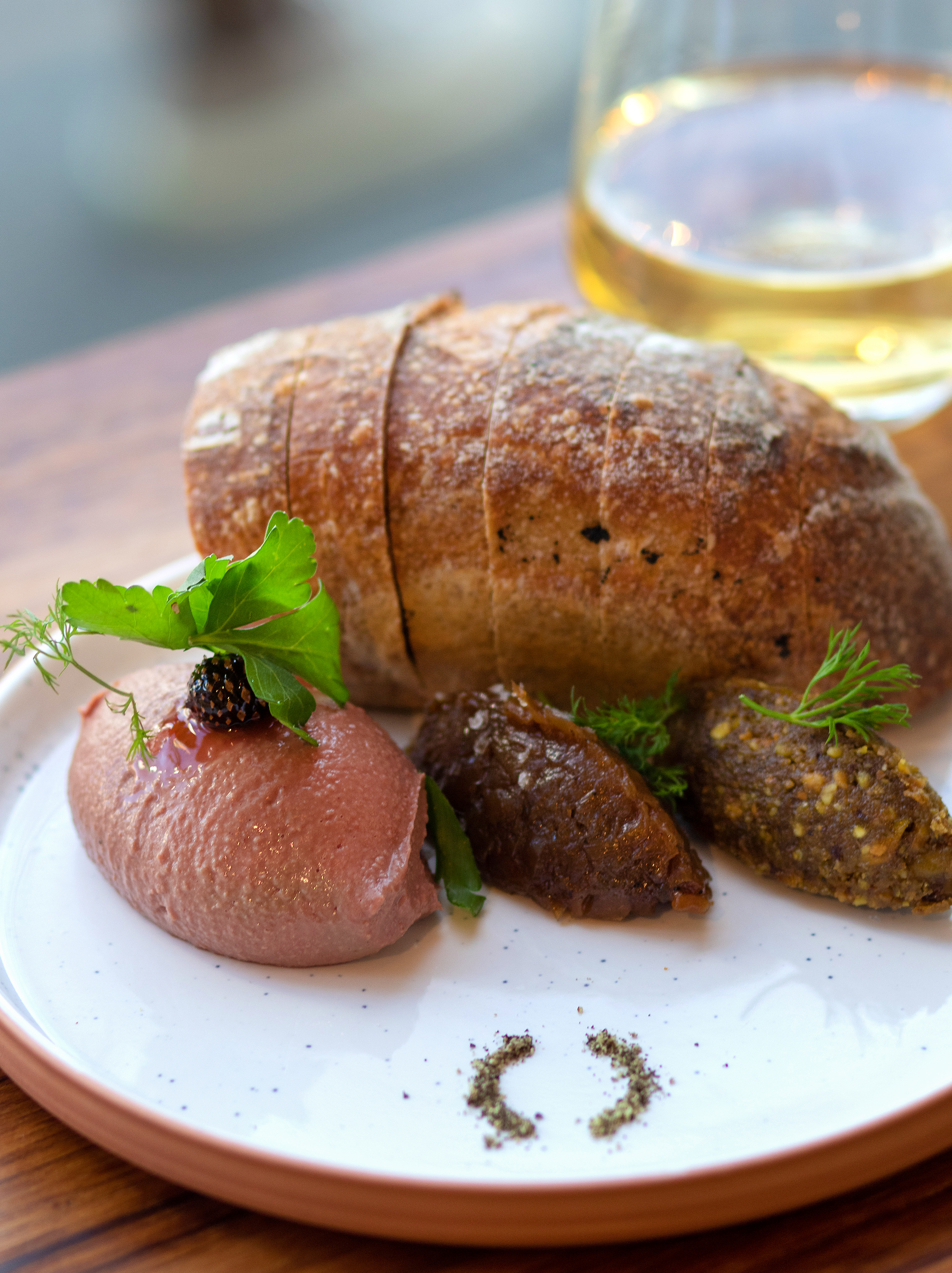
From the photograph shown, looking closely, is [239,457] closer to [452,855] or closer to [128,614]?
[128,614]

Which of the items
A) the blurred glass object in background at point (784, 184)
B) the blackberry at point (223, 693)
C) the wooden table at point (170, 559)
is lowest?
the wooden table at point (170, 559)

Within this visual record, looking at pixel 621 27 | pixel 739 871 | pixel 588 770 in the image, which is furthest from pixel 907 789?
pixel 621 27

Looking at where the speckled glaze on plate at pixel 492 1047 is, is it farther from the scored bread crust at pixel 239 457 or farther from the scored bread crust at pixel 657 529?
the scored bread crust at pixel 239 457

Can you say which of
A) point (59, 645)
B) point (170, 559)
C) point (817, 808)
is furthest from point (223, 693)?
point (170, 559)

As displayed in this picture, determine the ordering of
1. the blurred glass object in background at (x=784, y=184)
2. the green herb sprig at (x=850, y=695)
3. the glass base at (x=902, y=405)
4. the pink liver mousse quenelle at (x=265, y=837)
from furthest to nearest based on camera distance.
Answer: the glass base at (x=902, y=405), the blurred glass object in background at (x=784, y=184), the green herb sprig at (x=850, y=695), the pink liver mousse quenelle at (x=265, y=837)

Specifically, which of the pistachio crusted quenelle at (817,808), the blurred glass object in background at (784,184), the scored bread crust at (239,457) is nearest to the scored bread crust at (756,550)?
the pistachio crusted quenelle at (817,808)

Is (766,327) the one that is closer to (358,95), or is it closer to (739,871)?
(739,871)

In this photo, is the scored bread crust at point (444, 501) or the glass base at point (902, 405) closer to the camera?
the scored bread crust at point (444, 501)

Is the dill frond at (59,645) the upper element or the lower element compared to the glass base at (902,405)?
upper
